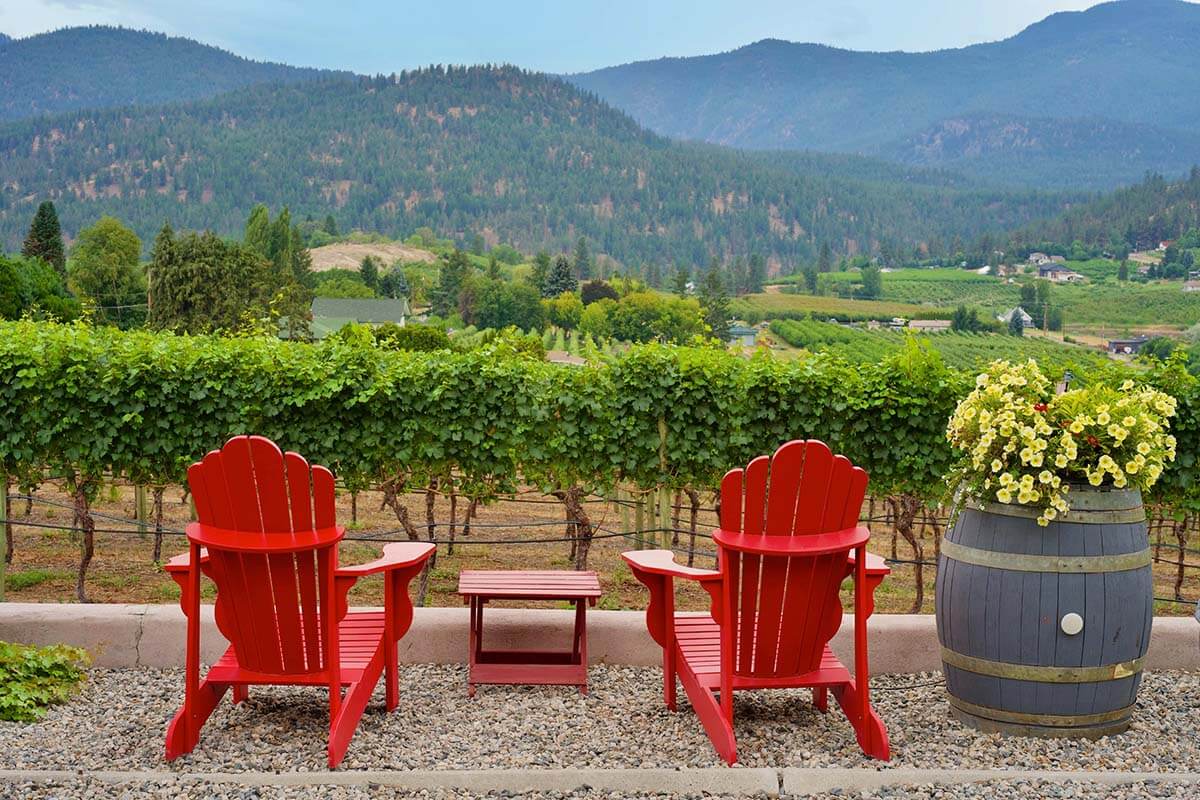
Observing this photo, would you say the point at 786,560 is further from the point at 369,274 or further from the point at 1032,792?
the point at 369,274

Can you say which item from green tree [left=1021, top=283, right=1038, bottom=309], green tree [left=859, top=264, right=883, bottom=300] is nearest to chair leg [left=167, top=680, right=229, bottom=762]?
green tree [left=1021, top=283, right=1038, bottom=309]

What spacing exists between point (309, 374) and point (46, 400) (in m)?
1.44

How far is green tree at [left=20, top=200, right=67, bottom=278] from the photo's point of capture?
76.9 meters

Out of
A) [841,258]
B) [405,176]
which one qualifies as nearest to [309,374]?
[841,258]

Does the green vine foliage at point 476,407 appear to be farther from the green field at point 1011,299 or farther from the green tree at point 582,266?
the green tree at point 582,266

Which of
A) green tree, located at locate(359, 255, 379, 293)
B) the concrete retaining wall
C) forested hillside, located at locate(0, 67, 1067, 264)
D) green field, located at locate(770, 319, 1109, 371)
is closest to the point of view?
the concrete retaining wall

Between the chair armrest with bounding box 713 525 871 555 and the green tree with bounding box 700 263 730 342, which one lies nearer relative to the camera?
the chair armrest with bounding box 713 525 871 555

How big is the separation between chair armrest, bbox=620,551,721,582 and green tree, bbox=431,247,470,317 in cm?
11429

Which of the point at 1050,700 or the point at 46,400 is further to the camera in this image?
the point at 46,400

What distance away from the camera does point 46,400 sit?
616 centimetres

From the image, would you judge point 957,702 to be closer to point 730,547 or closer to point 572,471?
point 730,547

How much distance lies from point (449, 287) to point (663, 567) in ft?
386

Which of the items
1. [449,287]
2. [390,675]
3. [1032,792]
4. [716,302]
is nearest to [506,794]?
[390,675]

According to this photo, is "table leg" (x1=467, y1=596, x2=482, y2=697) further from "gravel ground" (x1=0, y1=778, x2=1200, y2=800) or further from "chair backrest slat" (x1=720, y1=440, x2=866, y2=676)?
"chair backrest slat" (x1=720, y1=440, x2=866, y2=676)
